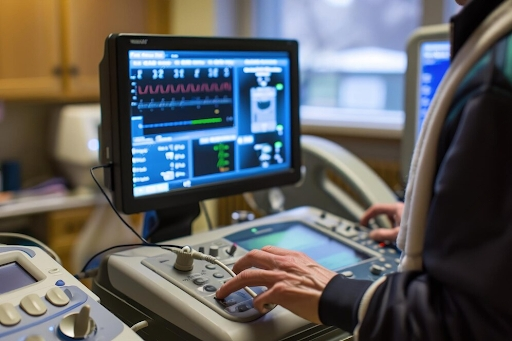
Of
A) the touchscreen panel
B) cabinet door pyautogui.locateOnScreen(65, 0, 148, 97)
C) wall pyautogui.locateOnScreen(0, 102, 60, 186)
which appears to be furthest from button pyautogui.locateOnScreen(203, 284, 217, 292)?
wall pyautogui.locateOnScreen(0, 102, 60, 186)

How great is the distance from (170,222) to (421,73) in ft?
2.91

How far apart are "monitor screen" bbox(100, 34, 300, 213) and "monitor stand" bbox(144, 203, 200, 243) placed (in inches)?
2.1

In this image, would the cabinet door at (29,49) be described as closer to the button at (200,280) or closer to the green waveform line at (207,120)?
the green waveform line at (207,120)

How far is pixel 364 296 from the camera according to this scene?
74 cm

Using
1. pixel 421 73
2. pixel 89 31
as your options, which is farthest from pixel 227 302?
pixel 89 31

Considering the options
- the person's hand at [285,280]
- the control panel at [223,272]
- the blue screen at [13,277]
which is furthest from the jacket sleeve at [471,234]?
the blue screen at [13,277]

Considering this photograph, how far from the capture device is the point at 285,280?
837 mm

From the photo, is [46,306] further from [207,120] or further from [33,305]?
[207,120]

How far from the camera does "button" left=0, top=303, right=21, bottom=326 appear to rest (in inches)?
29.2

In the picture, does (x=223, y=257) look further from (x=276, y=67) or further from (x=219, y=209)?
(x=219, y=209)

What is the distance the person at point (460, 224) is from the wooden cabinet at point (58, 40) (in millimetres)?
2467

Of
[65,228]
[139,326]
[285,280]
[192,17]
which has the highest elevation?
[192,17]

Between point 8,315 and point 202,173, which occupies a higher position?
point 202,173

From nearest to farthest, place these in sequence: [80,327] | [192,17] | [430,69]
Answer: [80,327]
[430,69]
[192,17]
